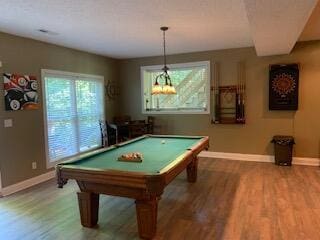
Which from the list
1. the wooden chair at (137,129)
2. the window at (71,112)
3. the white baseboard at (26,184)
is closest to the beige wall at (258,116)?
the wooden chair at (137,129)

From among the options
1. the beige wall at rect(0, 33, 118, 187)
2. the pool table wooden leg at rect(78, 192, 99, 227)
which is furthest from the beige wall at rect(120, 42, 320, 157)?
the pool table wooden leg at rect(78, 192, 99, 227)

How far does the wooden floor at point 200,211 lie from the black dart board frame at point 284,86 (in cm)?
155

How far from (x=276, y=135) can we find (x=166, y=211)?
11.6 ft

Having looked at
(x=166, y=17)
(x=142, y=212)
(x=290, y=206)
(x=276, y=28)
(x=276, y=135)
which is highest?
(x=166, y=17)

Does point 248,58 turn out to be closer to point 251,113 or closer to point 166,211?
point 251,113

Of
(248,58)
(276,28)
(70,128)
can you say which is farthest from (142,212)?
(248,58)

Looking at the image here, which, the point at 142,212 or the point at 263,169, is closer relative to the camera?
the point at 142,212

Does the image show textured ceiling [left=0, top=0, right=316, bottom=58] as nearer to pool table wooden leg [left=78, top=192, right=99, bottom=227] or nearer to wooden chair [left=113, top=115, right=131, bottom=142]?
wooden chair [left=113, top=115, right=131, bottom=142]

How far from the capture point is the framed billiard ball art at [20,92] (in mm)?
4098

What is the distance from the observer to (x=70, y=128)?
17.8 ft

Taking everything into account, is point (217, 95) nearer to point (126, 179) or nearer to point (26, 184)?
point (126, 179)

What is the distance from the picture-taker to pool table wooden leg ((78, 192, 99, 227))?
2.93 meters

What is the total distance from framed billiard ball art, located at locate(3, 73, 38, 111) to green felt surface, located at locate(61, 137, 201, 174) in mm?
1882

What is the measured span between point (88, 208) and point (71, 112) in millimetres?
2979
